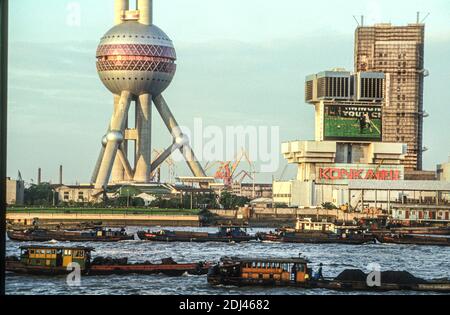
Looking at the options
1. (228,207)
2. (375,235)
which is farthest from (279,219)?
(375,235)

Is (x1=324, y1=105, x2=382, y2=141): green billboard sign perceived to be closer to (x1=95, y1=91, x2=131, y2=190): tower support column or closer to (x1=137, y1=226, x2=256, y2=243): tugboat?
(x1=95, y1=91, x2=131, y2=190): tower support column

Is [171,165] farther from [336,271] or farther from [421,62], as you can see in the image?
[336,271]

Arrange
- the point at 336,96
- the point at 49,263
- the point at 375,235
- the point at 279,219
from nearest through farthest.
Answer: the point at 49,263, the point at 375,235, the point at 279,219, the point at 336,96

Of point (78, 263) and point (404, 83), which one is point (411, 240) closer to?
point (78, 263)

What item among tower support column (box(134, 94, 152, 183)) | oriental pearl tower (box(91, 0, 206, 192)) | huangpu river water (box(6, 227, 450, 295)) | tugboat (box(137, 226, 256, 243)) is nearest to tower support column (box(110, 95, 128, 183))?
oriental pearl tower (box(91, 0, 206, 192))

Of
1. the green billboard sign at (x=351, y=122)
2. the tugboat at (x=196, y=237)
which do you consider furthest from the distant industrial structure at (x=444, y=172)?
the tugboat at (x=196, y=237)
